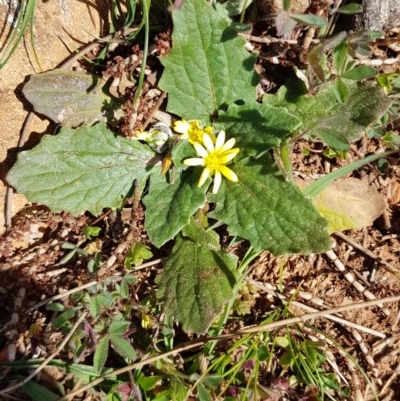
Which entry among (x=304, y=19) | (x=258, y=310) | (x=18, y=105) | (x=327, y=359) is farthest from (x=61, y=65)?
(x=327, y=359)

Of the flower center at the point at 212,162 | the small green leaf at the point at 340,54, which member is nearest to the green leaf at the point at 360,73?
the small green leaf at the point at 340,54

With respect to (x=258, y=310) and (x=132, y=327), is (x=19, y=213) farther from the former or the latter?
(x=258, y=310)

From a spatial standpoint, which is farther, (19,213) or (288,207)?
(19,213)

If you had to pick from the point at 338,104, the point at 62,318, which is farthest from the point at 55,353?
the point at 338,104

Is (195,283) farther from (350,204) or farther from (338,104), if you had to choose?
(338,104)

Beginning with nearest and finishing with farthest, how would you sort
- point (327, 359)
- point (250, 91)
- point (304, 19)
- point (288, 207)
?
point (304, 19) → point (288, 207) → point (250, 91) → point (327, 359)

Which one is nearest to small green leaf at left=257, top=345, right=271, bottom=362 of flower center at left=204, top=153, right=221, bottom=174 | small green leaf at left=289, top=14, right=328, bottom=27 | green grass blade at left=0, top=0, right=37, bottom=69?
flower center at left=204, top=153, right=221, bottom=174
